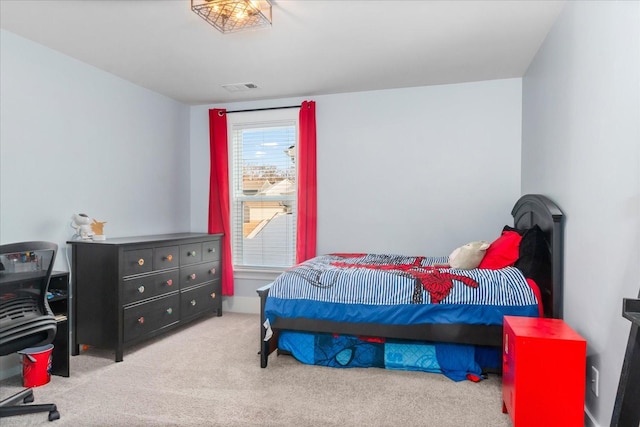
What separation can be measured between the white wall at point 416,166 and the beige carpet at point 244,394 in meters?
1.68

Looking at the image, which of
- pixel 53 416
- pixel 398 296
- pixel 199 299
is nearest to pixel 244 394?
pixel 53 416

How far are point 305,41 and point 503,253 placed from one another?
217cm

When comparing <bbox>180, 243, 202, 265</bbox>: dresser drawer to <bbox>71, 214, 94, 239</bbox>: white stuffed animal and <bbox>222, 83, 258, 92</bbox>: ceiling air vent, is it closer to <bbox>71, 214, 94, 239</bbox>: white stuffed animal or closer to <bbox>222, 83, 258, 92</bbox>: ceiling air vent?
<bbox>71, 214, 94, 239</bbox>: white stuffed animal

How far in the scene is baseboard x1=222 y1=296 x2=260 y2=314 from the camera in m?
4.57

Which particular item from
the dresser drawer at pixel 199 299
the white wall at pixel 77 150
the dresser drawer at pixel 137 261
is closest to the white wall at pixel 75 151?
the white wall at pixel 77 150

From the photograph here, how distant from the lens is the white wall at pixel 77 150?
2824 millimetres

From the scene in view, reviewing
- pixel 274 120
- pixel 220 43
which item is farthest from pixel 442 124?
pixel 220 43

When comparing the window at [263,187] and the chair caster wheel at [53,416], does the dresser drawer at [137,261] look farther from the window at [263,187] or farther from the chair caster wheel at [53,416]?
the window at [263,187]

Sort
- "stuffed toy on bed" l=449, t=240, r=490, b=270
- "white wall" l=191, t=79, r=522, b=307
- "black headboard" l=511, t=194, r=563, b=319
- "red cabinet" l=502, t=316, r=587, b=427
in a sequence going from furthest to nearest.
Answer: "white wall" l=191, t=79, r=522, b=307
"stuffed toy on bed" l=449, t=240, r=490, b=270
"black headboard" l=511, t=194, r=563, b=319
"red cabinet" l=502, t=316, r=587, b=427

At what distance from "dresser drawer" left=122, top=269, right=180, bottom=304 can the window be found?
1.13 m

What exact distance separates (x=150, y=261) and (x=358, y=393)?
204 cm

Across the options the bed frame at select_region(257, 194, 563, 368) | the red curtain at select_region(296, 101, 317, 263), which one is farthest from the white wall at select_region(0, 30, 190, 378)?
the bed frame at select_region(257, 194, 563, 368)

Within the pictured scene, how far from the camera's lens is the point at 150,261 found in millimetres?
A: 3367

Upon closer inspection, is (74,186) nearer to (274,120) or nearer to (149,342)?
(149,342)
